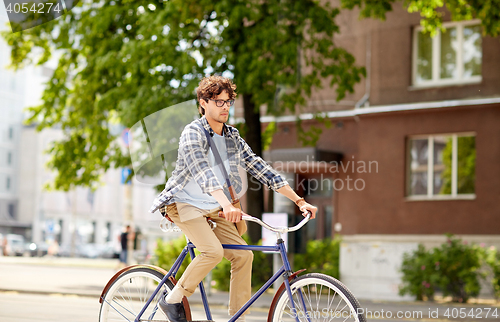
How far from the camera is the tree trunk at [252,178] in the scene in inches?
627

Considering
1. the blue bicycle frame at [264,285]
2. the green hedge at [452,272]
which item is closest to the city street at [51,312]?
the blue bicycle frame at [264,285]

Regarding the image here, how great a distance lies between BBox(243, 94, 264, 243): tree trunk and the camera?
52.3 ft

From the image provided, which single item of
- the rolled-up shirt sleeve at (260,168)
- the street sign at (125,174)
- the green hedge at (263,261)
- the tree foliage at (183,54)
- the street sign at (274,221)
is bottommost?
the green hedge at (263,261)

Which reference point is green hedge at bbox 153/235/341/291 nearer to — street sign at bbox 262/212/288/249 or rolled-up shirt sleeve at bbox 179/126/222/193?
street sign at bbox 262/212/288/249

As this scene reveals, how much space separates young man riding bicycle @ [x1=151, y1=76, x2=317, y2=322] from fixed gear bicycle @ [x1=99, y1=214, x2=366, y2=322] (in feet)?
0.38

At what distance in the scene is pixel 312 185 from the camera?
23.0 m

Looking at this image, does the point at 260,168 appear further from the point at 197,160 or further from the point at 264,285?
the point at 264,285

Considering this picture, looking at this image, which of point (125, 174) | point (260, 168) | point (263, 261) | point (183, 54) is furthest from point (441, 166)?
point (260, 168)

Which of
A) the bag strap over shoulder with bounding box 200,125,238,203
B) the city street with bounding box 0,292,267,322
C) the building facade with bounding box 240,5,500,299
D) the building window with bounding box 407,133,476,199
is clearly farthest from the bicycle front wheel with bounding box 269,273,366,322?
the building window with bounding box 407,133,476,199

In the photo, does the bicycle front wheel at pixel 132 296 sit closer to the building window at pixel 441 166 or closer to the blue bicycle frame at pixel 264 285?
the blue bicycle frame at pixel 264 285

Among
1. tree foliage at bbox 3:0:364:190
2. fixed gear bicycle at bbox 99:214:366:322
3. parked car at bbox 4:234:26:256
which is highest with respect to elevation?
tree foliage at bbox 3:0:364:190

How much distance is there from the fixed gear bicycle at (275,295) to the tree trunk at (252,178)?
1064 centimetres

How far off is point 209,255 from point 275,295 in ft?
1.84

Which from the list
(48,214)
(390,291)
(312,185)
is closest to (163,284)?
(390,291)
